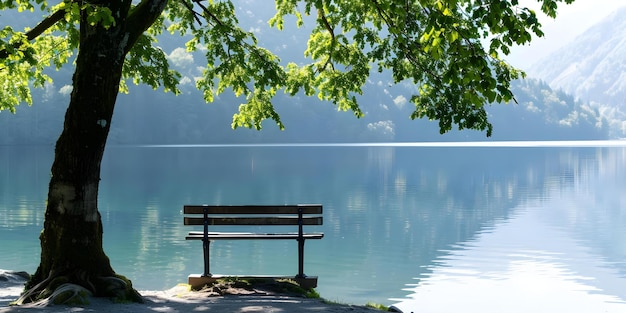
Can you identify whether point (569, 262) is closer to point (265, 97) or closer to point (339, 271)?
point (339, 271)

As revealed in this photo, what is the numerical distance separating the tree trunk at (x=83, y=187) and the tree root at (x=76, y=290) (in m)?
0.01

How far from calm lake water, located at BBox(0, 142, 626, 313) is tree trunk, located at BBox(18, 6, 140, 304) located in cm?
1003

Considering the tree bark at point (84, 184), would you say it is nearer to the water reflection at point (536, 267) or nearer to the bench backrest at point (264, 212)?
the bench backrest at point (264, 212)

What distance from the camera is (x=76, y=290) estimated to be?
10336mm

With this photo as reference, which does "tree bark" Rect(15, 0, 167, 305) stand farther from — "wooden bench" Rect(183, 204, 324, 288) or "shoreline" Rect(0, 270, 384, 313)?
"wooden bench" Rect(183, 204, 324, 288)

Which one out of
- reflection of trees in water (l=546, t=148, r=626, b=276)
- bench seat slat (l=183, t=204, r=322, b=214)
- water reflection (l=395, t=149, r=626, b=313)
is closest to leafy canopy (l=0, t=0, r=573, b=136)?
bench seat slat (l=183, t=204, r=322, b=214)

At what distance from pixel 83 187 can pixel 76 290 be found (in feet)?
4.84

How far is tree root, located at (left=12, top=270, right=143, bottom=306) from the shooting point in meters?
10.2

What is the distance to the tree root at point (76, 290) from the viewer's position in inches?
402

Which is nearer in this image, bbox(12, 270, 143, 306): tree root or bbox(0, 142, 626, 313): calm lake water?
bbox(12, 270, 143, 306): tree root

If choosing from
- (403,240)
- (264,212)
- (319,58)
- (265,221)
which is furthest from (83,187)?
(403,240)

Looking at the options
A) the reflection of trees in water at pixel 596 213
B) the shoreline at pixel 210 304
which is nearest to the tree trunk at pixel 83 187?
the shoreline at pixel 210 304

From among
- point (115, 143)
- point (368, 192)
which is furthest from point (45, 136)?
point (368, 192)

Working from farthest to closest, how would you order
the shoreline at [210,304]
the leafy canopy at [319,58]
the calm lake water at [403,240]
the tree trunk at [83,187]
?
the calm lake water at [403,240] → the leafy canopy at [319,58] → the tree trunk at [83,187] → the shoreline at [210,304]
